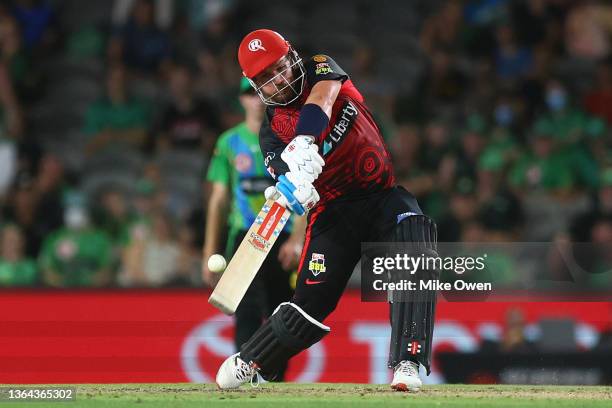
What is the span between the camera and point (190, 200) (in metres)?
14.2

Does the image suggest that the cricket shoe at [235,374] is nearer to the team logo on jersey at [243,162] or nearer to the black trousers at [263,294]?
the black trousers at [263,294]

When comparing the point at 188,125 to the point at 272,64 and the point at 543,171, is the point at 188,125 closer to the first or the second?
the point at 543,171

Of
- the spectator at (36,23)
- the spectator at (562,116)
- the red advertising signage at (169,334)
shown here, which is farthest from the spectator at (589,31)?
the spectator at (36,23)

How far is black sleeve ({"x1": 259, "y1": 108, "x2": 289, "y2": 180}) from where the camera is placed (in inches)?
267

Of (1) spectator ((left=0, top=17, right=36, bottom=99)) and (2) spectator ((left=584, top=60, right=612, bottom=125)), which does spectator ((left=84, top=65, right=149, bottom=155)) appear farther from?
(2) spectator ((left=584, top=60, right=612, bottom=125))

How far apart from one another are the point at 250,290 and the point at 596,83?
7.17 metres

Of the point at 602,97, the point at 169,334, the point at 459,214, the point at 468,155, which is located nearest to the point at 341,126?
the point at 169,334

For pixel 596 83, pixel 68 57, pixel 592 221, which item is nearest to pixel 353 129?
pixel 592 221

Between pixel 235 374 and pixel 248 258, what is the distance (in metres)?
Answer: 0.80

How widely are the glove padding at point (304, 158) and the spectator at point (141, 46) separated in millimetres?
9391

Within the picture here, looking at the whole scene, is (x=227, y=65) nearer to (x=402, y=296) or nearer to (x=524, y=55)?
(x=524, y=55)

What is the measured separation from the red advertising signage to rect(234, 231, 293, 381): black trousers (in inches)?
71.3

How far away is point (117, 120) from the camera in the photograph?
14961mm

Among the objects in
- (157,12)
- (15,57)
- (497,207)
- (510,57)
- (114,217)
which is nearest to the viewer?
(497,207)
